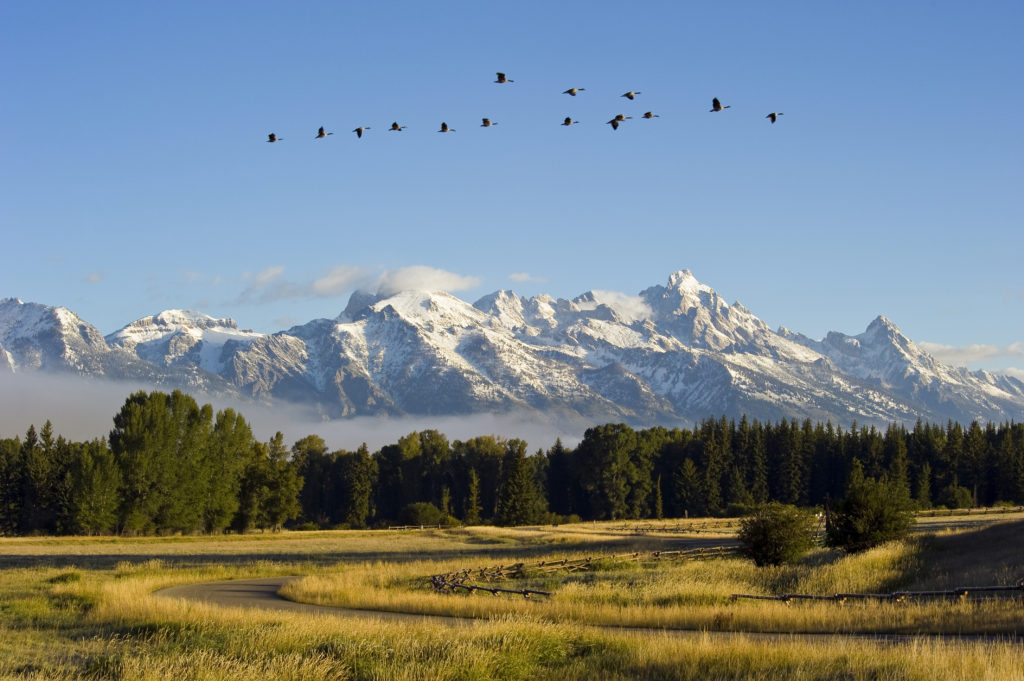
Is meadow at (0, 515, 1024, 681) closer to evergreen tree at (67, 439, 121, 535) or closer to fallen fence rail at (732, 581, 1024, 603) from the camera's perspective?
fallen fence rail at (732, 581, 1024, 603)

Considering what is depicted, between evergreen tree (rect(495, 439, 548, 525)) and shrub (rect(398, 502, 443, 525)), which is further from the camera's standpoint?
shrub (rect(398, 502, 443, 525))

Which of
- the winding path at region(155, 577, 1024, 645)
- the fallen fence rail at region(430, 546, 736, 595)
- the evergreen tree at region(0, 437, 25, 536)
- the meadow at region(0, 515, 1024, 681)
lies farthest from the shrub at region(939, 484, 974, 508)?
the evergreen tree at region(0, 437, 25, 536)

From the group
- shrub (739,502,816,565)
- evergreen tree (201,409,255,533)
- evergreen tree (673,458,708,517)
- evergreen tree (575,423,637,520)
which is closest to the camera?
shrub (739,502,816,565)

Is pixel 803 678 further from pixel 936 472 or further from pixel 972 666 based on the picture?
pixel 936 472

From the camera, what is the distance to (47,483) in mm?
115000

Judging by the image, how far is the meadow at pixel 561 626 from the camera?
19.1 metres

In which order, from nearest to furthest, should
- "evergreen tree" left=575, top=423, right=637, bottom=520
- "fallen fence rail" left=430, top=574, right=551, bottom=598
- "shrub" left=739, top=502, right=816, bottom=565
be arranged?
"fallen fence rail" left=430, top=574, right=551, bottom=598, "shrub" left=739, top=502, right=816, bottom=565, "evergreen tree" left=575, top=423, right=637, bottom=520

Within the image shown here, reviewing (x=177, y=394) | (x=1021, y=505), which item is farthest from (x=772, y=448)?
(x=177, y=394)

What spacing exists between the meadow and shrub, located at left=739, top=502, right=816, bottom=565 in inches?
51.5

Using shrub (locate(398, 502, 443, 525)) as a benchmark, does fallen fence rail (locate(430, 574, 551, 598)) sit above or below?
above

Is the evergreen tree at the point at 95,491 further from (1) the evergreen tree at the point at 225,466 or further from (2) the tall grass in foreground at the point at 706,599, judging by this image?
(2) the tall grass in foreground at the point at 706,599

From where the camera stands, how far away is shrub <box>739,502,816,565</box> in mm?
45250

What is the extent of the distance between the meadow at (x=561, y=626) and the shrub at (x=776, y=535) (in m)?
1.31

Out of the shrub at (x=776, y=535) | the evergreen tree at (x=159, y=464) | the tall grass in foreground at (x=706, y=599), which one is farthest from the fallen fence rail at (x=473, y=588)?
the evergreen tree at (x=159, y=464)
